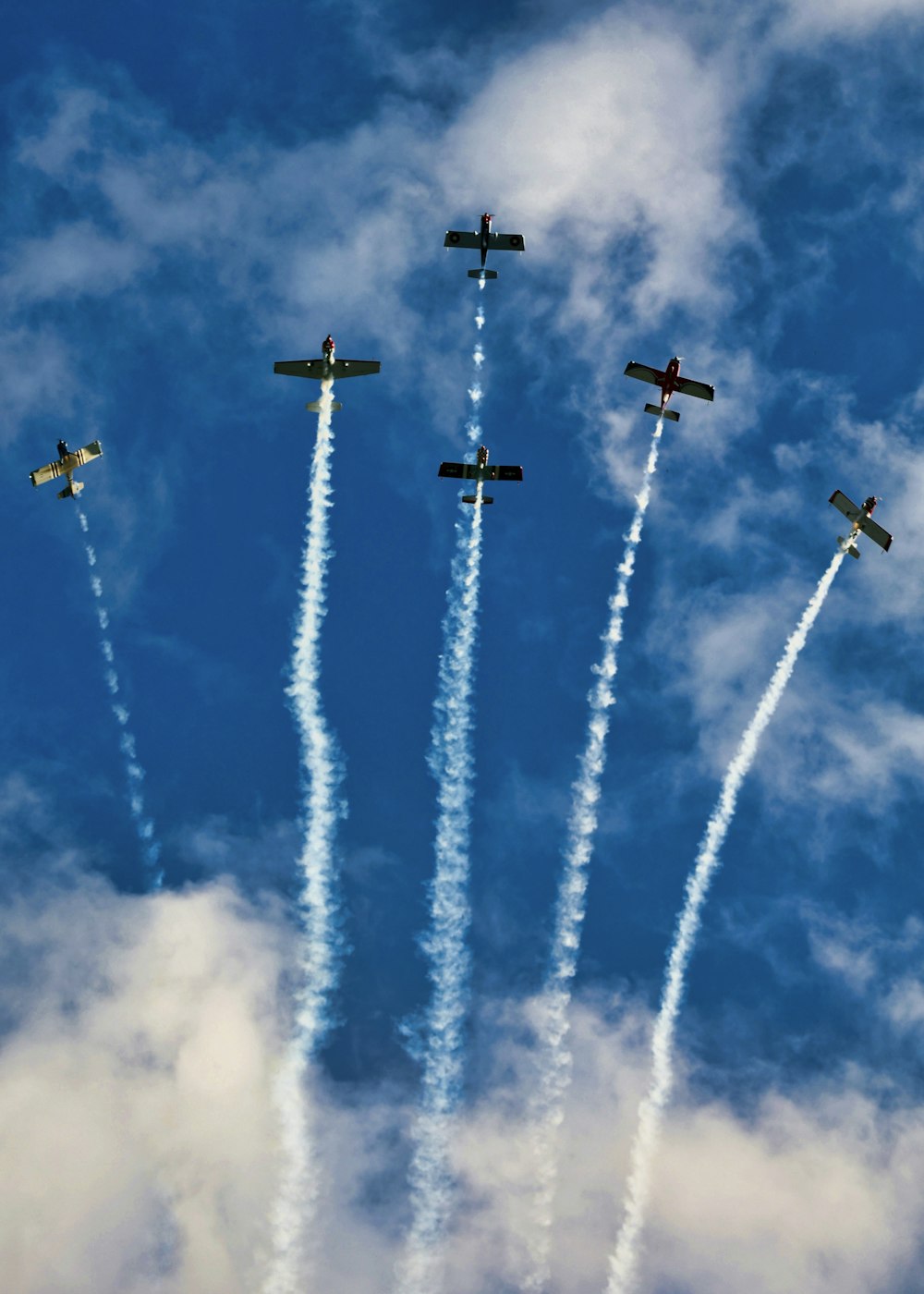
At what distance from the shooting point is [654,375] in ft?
219

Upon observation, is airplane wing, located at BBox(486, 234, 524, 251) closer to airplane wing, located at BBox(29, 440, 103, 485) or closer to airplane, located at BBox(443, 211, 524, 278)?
airplane, located at BBox(443, 211, 524, 278)

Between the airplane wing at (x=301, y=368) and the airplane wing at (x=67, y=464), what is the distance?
1573cm

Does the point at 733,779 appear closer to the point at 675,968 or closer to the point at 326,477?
the point at 675,968

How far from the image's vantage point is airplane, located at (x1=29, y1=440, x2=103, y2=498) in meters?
67.9

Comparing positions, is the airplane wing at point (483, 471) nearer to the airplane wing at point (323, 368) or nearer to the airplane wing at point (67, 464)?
the airplane wing at point (323, 368)

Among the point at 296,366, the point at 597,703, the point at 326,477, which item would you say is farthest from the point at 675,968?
the point at 296,366

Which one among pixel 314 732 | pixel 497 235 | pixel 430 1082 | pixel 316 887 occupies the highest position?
pixel 497 235

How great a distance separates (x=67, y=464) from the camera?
227ft

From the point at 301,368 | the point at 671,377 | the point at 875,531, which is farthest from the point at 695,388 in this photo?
the point at 301,368

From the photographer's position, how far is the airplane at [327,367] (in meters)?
64.1

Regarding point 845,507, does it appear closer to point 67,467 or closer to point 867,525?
point 867,525

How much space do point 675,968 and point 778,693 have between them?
18.6m

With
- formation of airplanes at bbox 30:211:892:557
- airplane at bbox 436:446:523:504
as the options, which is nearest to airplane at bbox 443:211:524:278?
formation of airplanes at bbox 30:211:892:557

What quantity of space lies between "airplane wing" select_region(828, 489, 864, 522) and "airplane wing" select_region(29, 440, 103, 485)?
167 ft
